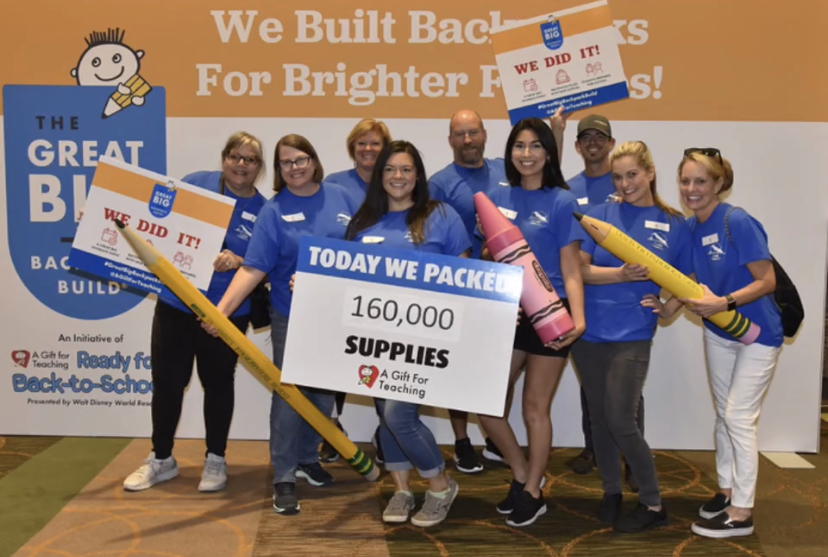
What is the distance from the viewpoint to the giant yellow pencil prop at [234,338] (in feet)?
10.2

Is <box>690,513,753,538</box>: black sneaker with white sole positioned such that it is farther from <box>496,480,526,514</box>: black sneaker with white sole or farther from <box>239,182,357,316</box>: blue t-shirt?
<box>239,182,357,316</box>: blue t-shirt

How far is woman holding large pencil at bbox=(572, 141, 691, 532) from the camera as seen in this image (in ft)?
10.3

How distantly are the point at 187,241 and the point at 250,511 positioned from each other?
46.5 inches

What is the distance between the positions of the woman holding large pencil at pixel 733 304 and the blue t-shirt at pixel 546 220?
485 millimetres

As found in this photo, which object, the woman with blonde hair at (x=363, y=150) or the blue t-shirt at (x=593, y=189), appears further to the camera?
the woman with blonde hair at (x=363, y=150)

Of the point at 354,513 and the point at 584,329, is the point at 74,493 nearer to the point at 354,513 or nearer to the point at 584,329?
the point at 354,513

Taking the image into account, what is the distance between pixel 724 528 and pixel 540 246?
53.5 inches

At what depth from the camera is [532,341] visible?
10.6ft

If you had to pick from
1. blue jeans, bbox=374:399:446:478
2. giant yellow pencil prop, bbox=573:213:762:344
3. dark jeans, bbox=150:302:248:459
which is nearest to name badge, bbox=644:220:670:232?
giant yellow pencil prop, bbox=573:213:762:344

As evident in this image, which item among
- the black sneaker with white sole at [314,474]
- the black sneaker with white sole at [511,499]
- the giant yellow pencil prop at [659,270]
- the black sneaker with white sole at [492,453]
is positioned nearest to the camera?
the giant yellow pencil prop at [659,270]

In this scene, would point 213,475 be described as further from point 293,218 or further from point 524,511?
point 524,511

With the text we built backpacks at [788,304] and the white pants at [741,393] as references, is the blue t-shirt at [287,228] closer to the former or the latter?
Result: the white pants at [741,393]

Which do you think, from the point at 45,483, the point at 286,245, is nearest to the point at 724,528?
the point at 286,245

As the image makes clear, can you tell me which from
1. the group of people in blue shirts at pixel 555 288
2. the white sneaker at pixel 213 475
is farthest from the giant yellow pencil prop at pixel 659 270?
the white sneaker at pixel 213 475
